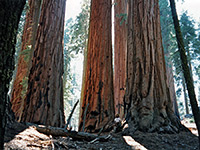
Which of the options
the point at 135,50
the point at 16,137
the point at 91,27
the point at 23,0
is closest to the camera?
the point at 23,0

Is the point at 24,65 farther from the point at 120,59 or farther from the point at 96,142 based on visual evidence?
the point at 96,142

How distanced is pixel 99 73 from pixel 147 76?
1470 mm

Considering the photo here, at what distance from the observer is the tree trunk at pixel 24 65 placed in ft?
21.5

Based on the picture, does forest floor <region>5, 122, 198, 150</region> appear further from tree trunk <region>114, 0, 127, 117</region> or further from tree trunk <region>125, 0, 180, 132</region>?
tree trunk <region>114, 0, 127, 117</region>

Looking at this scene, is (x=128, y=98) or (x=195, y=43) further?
(x=195, y=43)

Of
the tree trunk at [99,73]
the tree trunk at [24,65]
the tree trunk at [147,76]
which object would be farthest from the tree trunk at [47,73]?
the tree trunk at [147,76]

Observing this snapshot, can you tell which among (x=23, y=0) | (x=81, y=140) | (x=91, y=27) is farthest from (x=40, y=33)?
(x=23, y=0)

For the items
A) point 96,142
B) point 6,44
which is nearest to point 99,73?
point 96,142

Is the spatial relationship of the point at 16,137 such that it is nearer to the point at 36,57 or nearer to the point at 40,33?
the point at 36,57

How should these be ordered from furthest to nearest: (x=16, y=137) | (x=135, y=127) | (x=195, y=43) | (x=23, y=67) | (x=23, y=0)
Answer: (x=195, y=43) < (x=23, y=67) < (x=135, y=127) < (x=16, y=137) < (x=23, y=0)

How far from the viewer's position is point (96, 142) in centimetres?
257

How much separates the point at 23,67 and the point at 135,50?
509 centimetres

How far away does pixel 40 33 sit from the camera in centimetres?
530

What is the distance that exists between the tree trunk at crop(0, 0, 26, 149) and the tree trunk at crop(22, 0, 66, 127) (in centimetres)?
312
